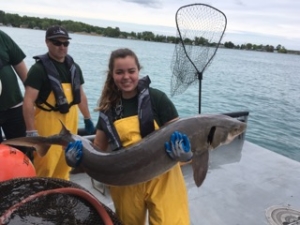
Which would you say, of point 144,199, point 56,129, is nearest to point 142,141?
point 144,199

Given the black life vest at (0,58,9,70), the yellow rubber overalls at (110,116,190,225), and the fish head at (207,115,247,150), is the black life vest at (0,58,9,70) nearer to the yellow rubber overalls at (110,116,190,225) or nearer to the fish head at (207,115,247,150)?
the yellow rubber overalls at (110,116,190,225)

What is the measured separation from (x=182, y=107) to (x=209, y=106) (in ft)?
6.31

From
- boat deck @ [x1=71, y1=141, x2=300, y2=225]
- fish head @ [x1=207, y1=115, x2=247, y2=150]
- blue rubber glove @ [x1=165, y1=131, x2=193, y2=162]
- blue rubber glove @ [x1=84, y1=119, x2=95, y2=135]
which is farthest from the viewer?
blue rubber glove @ [x1=84, y1=119, x2=95, y2=135]

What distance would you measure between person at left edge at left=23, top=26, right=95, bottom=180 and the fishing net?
1743mm

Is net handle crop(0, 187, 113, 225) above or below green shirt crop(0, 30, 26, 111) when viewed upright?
below

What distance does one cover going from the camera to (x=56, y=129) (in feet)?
14.0

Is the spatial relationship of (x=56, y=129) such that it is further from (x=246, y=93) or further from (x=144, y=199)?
(x=246, y=93)

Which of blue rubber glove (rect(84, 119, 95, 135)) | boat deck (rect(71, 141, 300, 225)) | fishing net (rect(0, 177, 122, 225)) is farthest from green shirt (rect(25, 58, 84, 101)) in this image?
fishing net (rect(0, 177, 122, 225))

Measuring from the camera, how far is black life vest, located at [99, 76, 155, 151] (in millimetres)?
2828

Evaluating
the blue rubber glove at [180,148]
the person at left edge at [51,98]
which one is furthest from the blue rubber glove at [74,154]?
the person at left edge at [51,98]

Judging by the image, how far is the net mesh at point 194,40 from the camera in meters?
5.27

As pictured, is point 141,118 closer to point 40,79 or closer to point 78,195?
point 78,195

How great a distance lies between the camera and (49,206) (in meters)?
2.22

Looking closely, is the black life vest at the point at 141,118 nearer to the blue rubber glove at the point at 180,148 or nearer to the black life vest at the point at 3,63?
the blue rubber glove at the point at 180,148
